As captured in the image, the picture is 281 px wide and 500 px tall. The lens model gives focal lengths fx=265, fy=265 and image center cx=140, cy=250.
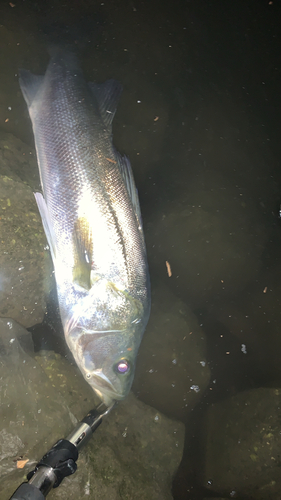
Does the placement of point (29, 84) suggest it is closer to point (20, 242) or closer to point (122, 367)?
point (20, 242)

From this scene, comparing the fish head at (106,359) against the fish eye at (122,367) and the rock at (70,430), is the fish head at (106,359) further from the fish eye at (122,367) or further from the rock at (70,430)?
the rock at (70,430)

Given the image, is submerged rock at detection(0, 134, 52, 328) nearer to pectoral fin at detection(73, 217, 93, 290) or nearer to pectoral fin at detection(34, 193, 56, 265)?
pectoral fin at detection(34, 193, 56, 265)

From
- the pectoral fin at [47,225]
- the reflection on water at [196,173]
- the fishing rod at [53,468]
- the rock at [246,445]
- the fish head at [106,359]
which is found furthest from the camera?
the reflection on water at [196,173]

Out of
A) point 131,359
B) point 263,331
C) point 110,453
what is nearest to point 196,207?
point 263,331

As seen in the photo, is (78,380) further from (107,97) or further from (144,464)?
(107,97)

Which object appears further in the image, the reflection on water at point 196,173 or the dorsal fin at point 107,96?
the reflection on water at point 196,173

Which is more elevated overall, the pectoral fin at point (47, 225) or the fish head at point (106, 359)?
the pectoral fin at point (47, 225)

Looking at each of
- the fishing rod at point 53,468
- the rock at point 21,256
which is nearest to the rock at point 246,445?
the fishing rod at point 53,468
